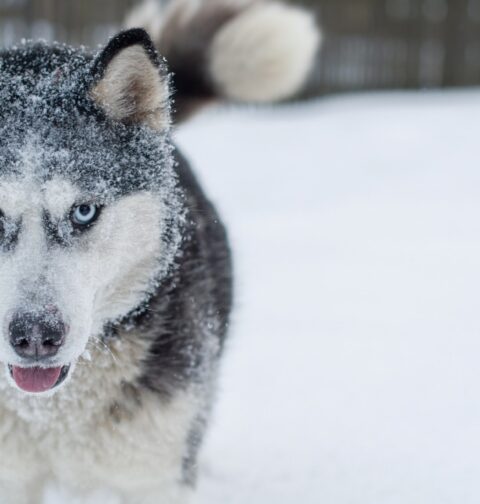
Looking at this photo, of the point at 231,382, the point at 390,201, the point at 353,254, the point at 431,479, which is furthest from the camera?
the point at 390,201

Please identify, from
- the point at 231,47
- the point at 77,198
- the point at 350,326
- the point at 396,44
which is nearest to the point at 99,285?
the point at 77,198

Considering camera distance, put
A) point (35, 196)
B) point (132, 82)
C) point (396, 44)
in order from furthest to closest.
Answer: point (396, 44) < point (132, 82) < point (35, 196)

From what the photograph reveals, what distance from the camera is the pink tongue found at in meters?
2.02

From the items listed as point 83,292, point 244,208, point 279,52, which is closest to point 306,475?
point 83,292

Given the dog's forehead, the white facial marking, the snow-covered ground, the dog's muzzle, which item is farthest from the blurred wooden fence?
the dog's muzzle

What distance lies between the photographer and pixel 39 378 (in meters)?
2.03

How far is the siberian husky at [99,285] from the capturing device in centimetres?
200

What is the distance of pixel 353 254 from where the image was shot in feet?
17.1

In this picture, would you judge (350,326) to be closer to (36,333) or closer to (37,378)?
(37,378)

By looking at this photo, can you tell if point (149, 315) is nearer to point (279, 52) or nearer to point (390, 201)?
point (279, 52)

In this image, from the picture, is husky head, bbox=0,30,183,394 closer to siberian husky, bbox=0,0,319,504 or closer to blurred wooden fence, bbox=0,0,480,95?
siberian husky, bbox=0,0,319,504

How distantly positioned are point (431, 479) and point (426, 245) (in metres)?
2.80

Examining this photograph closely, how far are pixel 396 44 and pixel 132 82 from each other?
1015 cm

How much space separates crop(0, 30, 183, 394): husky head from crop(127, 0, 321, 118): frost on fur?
0.95 metres
